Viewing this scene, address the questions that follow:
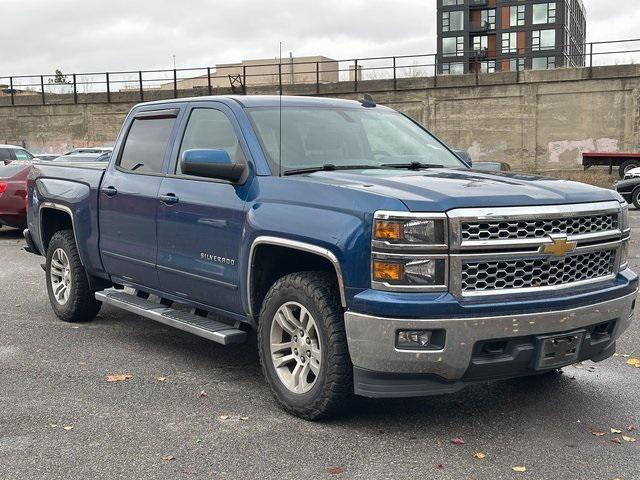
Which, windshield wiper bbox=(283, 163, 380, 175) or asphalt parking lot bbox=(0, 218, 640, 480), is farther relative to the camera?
windshield wiper bbox=(283, 163, 380, 175)

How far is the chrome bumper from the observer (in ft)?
13.1

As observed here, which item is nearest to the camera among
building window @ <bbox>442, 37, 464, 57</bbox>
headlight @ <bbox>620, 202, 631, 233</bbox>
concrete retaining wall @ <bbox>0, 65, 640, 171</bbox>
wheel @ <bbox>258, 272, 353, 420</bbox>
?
wheel @ <bbox>258, 272, 353, 420</bbox>

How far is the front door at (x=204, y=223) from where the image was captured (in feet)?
16.6

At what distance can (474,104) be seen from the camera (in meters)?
34.5

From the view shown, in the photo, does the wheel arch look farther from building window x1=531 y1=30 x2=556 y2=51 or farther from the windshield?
building window x1=531 y1=30 x2=556 y2=51

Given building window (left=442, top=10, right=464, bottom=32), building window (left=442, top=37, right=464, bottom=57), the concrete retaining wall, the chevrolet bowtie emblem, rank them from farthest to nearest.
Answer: building window (left=442, top=10, right=464, bottom=32)
building window (left=442, top=37, right=464, bottom=57)
the concrete retaining wall
the chevrolet bowtie emblem

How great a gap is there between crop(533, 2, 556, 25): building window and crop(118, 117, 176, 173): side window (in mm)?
88437

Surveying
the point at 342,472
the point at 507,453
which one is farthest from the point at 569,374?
the point at 342,472

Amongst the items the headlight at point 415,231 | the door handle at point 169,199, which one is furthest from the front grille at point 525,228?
the door handle at point 169,199

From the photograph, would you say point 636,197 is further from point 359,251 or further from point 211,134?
point 359,251

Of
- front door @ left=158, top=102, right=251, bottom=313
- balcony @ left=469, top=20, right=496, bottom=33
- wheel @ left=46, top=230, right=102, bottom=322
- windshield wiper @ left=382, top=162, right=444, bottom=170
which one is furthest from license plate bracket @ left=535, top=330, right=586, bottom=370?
balcony @ left=469, top=20, right=496, bottom=33

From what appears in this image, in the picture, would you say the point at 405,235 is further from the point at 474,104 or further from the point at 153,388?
the point at 474,104

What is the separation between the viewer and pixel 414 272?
400 centimetres

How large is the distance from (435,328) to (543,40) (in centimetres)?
9031
